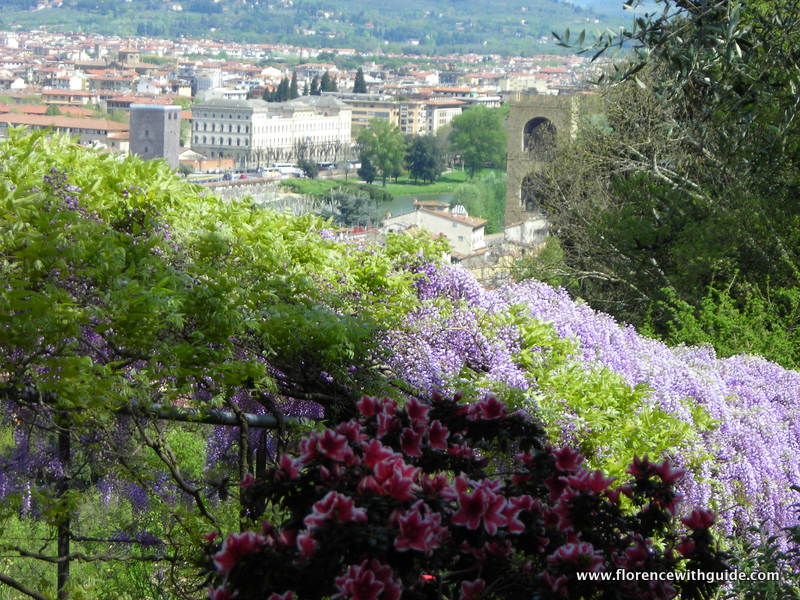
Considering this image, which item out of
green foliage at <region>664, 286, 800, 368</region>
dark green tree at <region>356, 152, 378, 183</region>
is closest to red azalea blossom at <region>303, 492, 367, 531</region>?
green foliage at <region>664, 286, 800, 368</region>

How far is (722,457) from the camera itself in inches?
119

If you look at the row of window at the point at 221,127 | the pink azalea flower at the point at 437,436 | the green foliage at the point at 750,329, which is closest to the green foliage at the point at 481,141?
the row of window at the point at 221,127

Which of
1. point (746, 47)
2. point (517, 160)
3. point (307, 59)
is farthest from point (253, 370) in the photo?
point (307, 59)

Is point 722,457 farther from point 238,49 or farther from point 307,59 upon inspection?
point 238,49

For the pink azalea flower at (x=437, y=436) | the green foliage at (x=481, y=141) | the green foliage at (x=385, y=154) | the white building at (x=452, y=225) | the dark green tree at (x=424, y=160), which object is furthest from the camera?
the green foliage at (x=481, y=141)

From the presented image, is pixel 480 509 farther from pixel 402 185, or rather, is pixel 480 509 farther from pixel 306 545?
pixel 402 185

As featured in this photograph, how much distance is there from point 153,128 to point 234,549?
84.3 meters

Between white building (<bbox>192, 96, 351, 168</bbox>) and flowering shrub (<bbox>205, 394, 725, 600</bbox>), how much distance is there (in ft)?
307

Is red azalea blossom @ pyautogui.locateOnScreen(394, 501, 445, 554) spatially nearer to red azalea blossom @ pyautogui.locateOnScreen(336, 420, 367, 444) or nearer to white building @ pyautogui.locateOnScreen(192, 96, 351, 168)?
red azalea blossom @ pyautogui.locateOnScreen(336, 420, 367, 444)

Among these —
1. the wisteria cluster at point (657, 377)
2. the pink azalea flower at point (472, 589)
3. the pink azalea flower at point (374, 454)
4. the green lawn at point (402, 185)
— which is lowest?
the green lawn at point (402, 185)

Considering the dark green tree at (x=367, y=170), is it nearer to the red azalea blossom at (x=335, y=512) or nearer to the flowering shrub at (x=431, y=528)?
the flowering shrub at (x=431, y=528)

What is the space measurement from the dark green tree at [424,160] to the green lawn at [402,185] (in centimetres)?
76

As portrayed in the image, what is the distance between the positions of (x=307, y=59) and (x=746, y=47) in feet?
557

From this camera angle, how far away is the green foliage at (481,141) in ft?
291
